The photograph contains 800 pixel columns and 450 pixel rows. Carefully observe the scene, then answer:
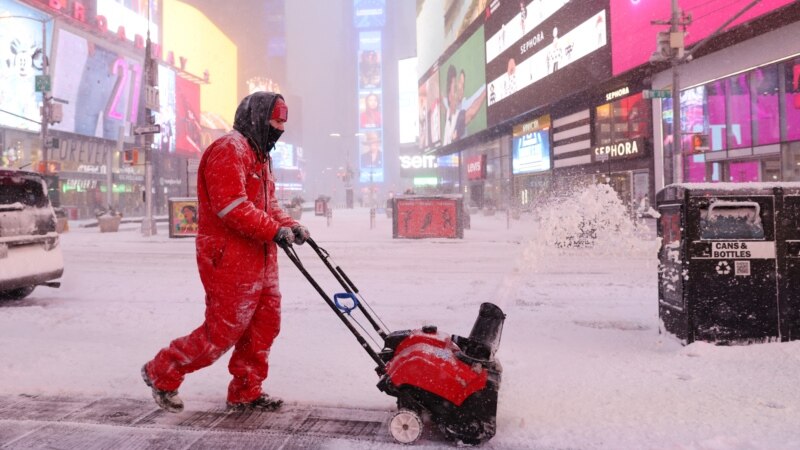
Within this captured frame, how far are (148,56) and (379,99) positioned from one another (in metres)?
152

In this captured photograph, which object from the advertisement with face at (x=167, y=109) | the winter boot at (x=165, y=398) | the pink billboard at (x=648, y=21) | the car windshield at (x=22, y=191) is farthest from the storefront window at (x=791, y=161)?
the advertisement with face at (x=167, y=109)

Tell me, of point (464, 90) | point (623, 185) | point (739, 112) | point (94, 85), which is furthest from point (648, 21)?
point (94, 85)

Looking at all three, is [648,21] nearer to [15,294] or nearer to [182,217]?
[182,217]

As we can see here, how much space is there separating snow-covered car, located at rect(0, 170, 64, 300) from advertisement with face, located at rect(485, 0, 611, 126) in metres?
29.3

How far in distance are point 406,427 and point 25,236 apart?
246 inches

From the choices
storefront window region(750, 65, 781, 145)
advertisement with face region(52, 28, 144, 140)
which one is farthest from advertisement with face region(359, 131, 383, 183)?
storefront window region(750, 65, 781, 145)

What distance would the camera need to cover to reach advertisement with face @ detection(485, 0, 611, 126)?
104ft

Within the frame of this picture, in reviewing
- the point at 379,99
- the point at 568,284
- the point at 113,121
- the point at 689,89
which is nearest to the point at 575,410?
the point at 568,284

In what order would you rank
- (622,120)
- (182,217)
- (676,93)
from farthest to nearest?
1. (622,120)
2. (182,217)
3. (676,93)

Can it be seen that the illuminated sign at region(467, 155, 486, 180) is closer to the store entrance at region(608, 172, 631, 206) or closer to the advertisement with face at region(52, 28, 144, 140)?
the store entrance at region(608, 172, 631, 206)

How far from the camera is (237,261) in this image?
10.4 ft

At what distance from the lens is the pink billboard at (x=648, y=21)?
20766 millimetres

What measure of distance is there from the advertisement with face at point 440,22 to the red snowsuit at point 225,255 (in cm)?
4978

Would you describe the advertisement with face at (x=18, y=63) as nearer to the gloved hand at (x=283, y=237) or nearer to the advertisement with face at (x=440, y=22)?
the advertisement with face at (x=440, y=22)
